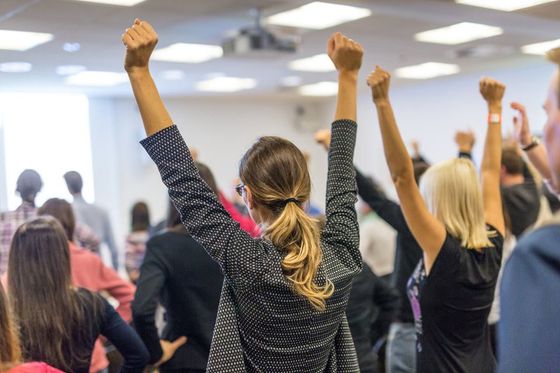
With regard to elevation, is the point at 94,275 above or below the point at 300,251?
below

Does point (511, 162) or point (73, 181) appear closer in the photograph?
point (511, 162)

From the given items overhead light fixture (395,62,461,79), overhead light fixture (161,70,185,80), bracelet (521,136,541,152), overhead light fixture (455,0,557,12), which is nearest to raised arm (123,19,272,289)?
bracelet (521,136,541,152)

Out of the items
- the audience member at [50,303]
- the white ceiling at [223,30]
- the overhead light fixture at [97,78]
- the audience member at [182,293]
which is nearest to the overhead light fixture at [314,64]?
the white ceiling at [223,30]

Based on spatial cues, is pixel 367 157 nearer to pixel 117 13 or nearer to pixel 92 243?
pixel 117 13

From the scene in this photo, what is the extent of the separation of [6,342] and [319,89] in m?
→ 9.90

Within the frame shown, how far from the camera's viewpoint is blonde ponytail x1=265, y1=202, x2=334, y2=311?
1.42 m

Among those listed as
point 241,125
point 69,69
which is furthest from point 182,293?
point 241,125

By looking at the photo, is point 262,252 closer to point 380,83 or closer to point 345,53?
point 345,53

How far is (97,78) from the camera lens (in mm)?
8898

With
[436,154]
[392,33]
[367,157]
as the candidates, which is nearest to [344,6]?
[392,33]

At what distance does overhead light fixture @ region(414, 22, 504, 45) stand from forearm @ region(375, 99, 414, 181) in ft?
15.5

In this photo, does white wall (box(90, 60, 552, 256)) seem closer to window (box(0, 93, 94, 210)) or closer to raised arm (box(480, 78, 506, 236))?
window (box(0, 93, 94, 210))

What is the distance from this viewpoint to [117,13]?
5.67 metres

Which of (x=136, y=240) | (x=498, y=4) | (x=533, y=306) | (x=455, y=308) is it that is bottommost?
(x=136, y=240)
